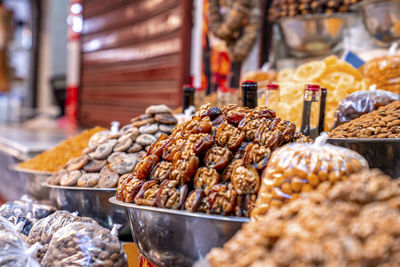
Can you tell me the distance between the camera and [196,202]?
0.76 metres

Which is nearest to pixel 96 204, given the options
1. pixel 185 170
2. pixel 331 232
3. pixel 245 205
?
pixel 185 170

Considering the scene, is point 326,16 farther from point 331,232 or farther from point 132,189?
point 331,232

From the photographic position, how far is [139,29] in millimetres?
4285

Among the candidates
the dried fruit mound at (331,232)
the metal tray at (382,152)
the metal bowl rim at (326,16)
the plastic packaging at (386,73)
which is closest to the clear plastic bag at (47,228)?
the dried fruit mound at (331,232)

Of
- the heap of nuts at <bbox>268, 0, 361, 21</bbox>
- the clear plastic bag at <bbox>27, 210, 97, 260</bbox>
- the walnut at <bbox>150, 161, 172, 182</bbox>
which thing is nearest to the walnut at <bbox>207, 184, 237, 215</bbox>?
the walnut at <bbox>150, 161, 172, 182</bbox>

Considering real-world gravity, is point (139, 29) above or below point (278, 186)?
above

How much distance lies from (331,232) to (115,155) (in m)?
0.75

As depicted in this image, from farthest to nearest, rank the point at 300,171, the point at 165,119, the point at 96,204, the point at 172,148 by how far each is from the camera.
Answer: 1. the point at 165,119
2. the point at 96,204
3. the point at 172,148
4. the point at 300,171

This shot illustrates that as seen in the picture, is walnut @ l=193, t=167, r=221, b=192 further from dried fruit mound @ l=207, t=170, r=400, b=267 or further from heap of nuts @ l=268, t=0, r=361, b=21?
heap of nuts @ l=268, t=0, r=361, b=21

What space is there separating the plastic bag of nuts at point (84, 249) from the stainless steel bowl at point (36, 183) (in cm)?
71

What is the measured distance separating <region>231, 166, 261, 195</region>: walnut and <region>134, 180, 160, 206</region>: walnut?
16 centimetres

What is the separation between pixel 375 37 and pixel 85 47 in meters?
4.64

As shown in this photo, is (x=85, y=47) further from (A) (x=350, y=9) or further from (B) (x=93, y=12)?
(A) (x=350, y=9)

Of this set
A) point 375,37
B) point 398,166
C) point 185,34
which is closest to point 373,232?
point 398,166
